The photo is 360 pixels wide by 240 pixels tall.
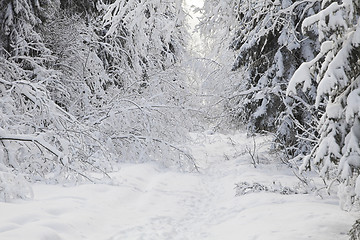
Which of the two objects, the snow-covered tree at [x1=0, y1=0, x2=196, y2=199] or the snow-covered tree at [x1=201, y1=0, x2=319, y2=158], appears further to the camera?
the snow-covered tree at [x1=201, y1=0, x2=319, y2=158]

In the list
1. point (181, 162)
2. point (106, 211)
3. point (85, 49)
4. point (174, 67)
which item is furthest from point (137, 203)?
point (174, 67)

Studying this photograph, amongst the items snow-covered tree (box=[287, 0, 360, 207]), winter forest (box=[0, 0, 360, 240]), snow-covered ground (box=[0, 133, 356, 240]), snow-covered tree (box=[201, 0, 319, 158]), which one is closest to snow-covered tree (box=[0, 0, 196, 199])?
winter forest (box=[0, 0, 360, 240])

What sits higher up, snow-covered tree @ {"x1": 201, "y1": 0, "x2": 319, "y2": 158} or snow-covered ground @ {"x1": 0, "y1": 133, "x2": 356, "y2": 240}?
snow-covered tree @ {"x1": 201, "y1": 0, "x2": 319, "y2": 158}

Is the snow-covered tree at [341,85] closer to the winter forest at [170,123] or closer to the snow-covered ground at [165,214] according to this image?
the winter forest at [170,123]

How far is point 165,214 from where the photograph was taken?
6.21 metres

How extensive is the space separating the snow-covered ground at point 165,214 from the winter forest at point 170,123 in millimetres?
31

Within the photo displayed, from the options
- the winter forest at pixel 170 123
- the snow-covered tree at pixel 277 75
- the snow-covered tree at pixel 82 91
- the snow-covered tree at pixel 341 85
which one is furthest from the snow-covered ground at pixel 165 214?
the snow-covered tree at pixel 277 75

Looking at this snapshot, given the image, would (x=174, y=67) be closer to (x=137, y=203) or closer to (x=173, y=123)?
(x=173, y=123)

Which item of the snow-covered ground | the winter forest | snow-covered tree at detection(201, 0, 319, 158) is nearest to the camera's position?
the winter forest

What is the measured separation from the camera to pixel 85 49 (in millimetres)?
11383

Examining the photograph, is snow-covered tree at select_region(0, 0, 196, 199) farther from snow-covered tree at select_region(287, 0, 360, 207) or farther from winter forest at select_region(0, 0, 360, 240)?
snow-covered tree at select_region(287, 0, 360, 207)

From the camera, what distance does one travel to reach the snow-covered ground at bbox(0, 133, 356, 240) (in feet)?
14.4

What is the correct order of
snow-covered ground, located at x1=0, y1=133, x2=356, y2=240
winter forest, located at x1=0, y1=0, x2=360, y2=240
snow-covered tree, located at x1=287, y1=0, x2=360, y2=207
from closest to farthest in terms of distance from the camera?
1. snow-covered tree, located at x1=287, y1=0, x2=360, y2=207
2. winter forest, located at x1=0, y1=0, x2=360, y2=240
3. snow-covered ground, located at x1=0, y1=133, x2=356, y2=240

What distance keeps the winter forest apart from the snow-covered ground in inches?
1.2
